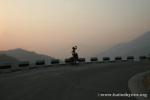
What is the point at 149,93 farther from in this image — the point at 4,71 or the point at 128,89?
the point at 4,71

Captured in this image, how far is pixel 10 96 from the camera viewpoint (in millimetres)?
15703

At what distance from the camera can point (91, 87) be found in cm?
1770

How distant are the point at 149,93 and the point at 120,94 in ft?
4.13

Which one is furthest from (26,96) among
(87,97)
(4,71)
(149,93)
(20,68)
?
(20,68)

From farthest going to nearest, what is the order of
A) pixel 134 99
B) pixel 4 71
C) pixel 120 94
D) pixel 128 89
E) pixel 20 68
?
pixel 20 68 < pixel 4 71 < pixel 128 89 < pixel 120 94 < pixel 134 99

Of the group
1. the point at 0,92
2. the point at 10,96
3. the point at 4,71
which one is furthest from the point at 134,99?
the point at 4,71

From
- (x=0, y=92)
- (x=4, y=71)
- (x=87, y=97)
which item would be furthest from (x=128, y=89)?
(x=4, y=71)

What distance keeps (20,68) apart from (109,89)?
22035 mm

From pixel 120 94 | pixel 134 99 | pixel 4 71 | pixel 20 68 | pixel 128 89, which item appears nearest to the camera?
pixel 134 99

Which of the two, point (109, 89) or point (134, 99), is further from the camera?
point (109, 89)

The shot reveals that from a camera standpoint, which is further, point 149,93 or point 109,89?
point 109,89

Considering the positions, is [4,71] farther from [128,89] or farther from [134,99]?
[134,99]

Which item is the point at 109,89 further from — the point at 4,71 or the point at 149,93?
the point at 4,71

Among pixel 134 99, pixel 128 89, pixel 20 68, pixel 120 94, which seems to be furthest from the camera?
pixel 20 68
